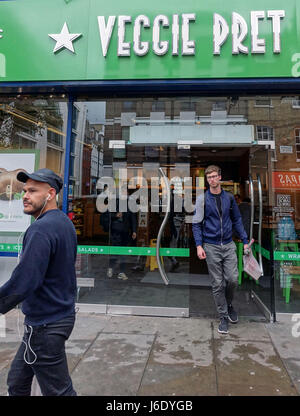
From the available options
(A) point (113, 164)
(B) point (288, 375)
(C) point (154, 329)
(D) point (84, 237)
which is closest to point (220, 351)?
(B) point (288, 375)

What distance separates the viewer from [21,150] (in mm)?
5336

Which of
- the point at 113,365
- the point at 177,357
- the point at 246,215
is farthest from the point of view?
the point at 246,215

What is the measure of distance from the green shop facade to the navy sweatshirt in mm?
2992

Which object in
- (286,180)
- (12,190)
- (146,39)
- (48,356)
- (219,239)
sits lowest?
A: (48,356)

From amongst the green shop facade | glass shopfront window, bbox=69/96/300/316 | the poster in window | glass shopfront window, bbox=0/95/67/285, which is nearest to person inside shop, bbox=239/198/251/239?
the green shop facade

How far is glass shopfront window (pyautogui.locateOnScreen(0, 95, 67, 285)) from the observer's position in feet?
17.1

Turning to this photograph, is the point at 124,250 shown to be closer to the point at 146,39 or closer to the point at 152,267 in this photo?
the point at 152,267

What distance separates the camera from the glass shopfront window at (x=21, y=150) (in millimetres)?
5215

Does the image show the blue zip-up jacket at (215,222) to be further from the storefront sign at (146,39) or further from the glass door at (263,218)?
the storefront sign at (146,39)

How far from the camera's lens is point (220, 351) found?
354 cm

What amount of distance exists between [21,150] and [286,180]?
4493 mm

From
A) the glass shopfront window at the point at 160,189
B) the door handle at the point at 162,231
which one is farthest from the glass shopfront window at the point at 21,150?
the door handle at the point at 162,231

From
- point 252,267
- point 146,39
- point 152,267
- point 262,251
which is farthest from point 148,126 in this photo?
point 262,251

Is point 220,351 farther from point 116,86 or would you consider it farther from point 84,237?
point 116,86
